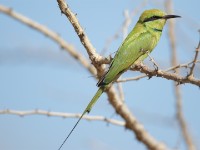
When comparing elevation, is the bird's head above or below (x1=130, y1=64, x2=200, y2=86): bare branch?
above

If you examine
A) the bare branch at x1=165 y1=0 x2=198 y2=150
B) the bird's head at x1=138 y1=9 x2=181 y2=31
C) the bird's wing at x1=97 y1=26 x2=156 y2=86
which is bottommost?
the bare branch at x1=165 y1=0 x2=198 y2=150

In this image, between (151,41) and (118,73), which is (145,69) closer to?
(118,73)

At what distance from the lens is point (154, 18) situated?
3.07 m

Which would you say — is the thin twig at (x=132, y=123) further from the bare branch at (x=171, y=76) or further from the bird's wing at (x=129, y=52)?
the bare branch at (x=171, y=76)

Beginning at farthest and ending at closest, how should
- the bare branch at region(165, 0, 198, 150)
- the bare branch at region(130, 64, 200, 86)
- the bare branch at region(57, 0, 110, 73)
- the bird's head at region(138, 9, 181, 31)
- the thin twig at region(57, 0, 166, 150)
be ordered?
the bare branch at region(165, 0, 198, 150) → the thin twig at region(57, 0, 166, 150) → the bird's head at region(138, 9, 181, 31) → the bare branch at region(57, 0, 110, 73) → the bare branch at region(130, 64, 200, 86)

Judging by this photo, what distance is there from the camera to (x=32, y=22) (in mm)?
4230

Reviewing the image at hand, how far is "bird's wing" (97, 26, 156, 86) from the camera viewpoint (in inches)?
109

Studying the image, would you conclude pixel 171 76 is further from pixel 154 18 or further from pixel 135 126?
pixel 135 126

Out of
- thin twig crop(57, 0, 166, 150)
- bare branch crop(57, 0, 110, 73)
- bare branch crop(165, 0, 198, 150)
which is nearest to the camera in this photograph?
bare branch crop(57, 0, 110, 73)

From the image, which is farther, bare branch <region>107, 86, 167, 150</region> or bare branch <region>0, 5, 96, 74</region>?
bare branch <region>0, 5, 96, 74</region>

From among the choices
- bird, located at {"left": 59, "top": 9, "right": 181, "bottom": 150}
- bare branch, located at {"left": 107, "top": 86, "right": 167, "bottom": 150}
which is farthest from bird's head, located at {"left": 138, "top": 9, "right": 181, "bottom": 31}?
bare branch, located at {"left": 107, "top": 86, "right": 167, "bottom": 150}

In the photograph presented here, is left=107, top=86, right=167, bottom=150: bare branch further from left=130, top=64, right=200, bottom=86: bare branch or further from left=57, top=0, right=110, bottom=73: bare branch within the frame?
left=130, top=64, right=200, bottom=86: bare branch

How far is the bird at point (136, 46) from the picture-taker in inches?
109

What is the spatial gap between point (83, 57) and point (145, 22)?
47.8 inches
